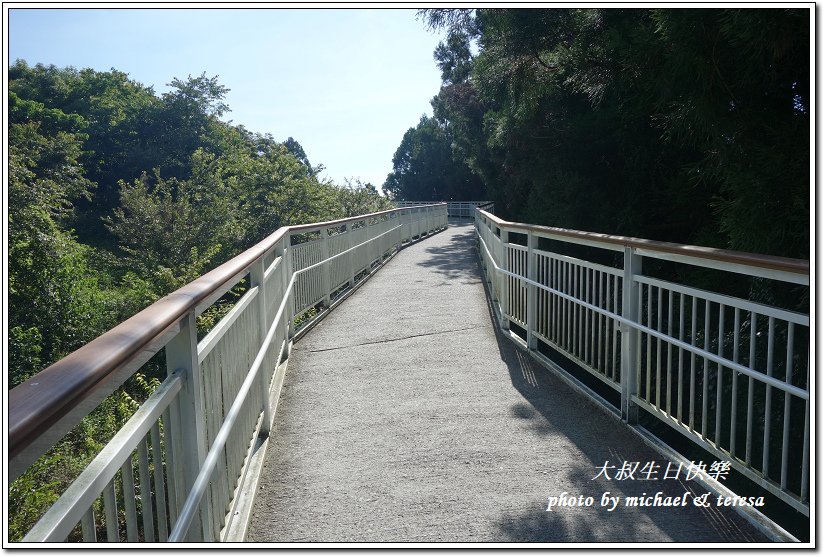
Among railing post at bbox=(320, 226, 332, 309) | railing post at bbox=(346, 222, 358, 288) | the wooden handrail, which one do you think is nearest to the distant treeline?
railing post at bbox=(346, 222, 358, 288)

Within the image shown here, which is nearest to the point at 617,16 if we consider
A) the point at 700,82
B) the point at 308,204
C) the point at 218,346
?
the point at 700,82

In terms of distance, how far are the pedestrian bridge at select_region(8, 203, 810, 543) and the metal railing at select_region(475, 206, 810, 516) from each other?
0.8 inches

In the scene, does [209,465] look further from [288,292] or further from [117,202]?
[117,202]

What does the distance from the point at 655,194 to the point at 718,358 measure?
7230mm

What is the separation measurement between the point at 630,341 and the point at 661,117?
3604 millimetres

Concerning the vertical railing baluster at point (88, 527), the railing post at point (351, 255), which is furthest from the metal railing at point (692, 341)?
the railing post at point (351, 255)

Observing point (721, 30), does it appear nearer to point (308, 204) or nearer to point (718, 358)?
point (718, 358)

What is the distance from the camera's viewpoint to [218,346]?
2926 mm

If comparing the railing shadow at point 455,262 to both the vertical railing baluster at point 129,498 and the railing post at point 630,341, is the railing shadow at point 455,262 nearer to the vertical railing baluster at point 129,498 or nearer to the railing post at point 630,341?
the railing post at point 630,341

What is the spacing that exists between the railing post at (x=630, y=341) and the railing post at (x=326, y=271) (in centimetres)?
529

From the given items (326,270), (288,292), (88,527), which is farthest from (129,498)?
(326,270)

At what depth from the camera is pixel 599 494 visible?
11.7 feet

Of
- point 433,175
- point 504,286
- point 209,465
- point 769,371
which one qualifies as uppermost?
A: point 433,175

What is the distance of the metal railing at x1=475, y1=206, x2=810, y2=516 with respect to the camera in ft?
10.3
